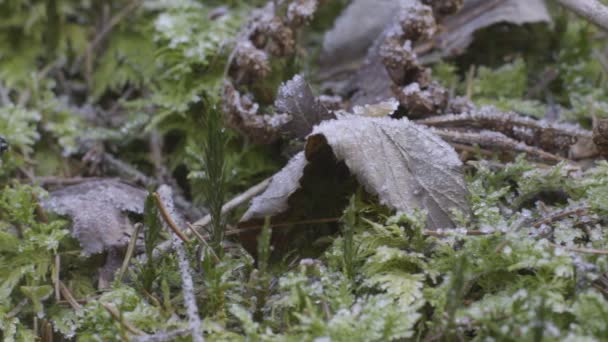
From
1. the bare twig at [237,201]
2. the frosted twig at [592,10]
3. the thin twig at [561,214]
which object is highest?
the frosted twig at [592,10]

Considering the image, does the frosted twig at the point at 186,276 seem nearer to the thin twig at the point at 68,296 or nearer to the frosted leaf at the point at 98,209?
the frosted leaf at the point at 98,209

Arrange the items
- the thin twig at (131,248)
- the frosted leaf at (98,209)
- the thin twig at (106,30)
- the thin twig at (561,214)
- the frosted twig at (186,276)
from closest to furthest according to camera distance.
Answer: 1. the frosted twig at (186,276)
2. the thin twig at (561,214)
3. the thin twig at (131,248)
4. the frosted leaf at (98,209)
5. the thin twig at (106,30)

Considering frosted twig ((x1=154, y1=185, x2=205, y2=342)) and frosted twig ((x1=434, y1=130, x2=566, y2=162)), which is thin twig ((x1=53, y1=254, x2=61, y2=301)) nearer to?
frosted twig ((x1=154, y1=185, x2=205, y2=342))

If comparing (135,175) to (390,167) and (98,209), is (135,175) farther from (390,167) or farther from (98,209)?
(390,167)

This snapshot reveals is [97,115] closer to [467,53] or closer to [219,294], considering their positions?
[219,294]

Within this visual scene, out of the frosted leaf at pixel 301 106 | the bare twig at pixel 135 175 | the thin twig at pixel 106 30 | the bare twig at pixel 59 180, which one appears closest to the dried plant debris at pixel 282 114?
the frosted leaf at pixel 301 106

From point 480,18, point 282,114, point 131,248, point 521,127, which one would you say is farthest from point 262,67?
point 480,18
